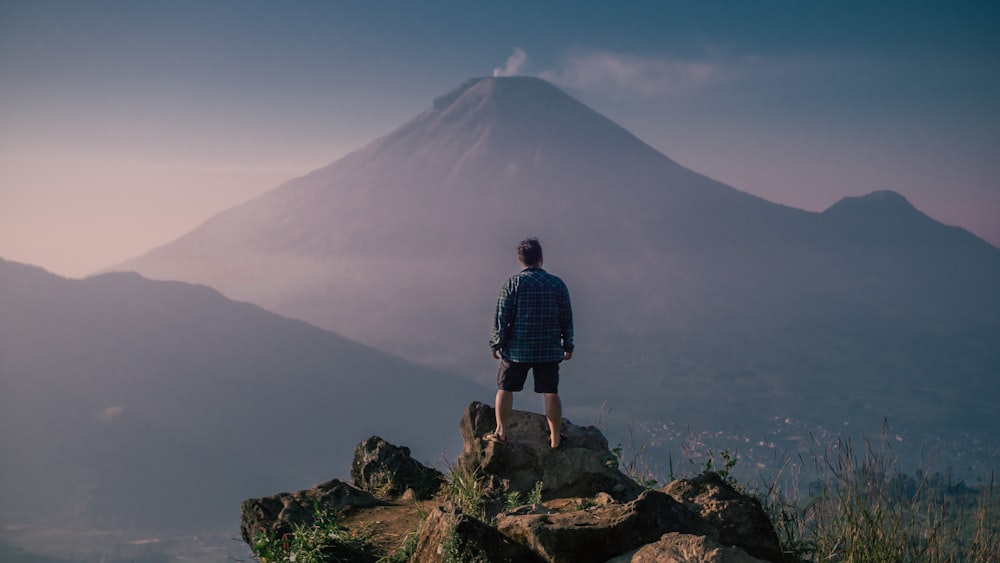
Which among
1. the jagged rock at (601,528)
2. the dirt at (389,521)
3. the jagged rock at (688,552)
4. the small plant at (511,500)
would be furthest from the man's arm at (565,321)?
the jagged rock at (688,552)

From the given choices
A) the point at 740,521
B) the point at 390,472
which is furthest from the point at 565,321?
the point at 740,521

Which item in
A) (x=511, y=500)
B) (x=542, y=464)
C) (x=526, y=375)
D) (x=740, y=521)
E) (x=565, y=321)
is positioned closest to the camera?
(x=740, y=521)

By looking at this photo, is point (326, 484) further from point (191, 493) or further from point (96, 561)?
point (191, 493)

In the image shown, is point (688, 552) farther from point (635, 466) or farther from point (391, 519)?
point (635, 466)

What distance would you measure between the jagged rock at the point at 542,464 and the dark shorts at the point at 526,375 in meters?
0.47

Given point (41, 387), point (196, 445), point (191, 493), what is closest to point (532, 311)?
point (191, 493)

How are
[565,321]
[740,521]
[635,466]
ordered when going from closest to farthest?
[740,521] < [565,321] < [635,466]

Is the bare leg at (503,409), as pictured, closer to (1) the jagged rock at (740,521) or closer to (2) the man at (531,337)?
(2) the man at (531,337)

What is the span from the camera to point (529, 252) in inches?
333

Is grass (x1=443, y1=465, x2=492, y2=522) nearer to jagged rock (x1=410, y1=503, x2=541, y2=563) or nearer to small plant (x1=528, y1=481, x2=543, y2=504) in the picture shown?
small plant (x1=528, y1=481, x2=543, y2=504)

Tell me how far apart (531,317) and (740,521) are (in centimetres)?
309

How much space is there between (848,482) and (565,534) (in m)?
2.64

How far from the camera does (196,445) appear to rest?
177 meters

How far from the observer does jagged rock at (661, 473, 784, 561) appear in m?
5.92
